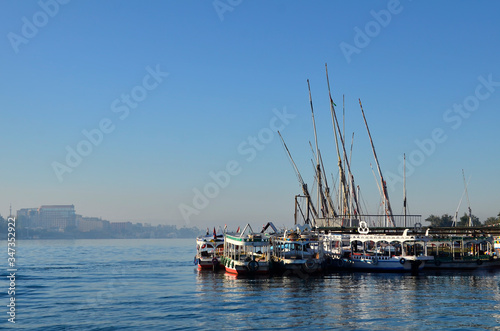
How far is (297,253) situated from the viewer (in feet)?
263

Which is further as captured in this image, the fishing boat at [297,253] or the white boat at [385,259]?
the white boat at [385,259]

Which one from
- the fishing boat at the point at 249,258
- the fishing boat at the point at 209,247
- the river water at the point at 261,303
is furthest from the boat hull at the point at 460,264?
the fishing boat at the point at 209,247

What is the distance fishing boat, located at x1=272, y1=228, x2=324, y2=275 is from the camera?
75750 mm

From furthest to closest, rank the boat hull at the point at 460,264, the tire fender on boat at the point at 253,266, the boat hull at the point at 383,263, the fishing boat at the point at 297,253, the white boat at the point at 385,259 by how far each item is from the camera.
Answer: the boat hull at the point at 460,264 → the white boat at the point at 385,259 → the boat hull at the point at 383,263 → the fishing boat at the point at 297,253 → the tire fender on boat at the point at 253,266

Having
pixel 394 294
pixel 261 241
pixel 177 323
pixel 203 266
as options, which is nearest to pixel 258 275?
pixel 261 241

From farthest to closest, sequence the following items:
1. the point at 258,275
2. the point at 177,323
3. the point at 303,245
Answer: the point at 303,245, the point at 258,275, the point at 177,323

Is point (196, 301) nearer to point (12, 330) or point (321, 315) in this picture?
point (321, 315)

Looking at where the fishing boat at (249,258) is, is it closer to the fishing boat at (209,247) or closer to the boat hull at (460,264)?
the fishing boat at (209,247)

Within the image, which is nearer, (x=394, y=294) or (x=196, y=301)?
(x=196, y=301)

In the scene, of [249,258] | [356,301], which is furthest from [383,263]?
[356,301]

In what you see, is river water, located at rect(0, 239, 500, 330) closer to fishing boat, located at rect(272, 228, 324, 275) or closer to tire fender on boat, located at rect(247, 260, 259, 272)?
fishing boat, located at rect(272, 228, 324, 275)

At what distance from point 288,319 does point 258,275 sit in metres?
33.1

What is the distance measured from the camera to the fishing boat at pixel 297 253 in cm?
7575

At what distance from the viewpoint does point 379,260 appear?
82.2 m
